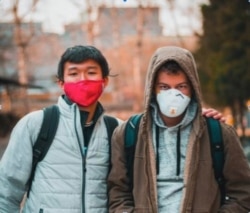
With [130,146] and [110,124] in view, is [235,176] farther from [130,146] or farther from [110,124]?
[110,124]

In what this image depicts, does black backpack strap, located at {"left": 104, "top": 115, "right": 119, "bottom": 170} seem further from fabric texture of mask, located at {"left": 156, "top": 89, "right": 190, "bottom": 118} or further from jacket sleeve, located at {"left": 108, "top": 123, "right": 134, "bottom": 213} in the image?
fabric texture of mask, located at {"left": 156, "top": 89, "right": 190, "bottom": 118}

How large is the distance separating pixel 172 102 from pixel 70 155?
62cm

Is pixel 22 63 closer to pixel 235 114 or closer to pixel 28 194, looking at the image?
pixel 235 114

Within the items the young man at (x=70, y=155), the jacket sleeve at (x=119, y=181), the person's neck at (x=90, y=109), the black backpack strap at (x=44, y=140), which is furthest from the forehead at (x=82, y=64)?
the jacket sleeve at (x=119, y=181)

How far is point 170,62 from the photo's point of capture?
121 inches

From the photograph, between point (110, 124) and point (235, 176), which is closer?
point (235, 176)

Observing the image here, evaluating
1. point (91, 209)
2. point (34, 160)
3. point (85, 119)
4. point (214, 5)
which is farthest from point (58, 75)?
point (214, 5)

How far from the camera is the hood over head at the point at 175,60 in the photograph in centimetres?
303

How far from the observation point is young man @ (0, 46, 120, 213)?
310 cm

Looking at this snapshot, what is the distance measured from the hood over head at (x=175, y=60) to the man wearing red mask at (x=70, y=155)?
0.21 m

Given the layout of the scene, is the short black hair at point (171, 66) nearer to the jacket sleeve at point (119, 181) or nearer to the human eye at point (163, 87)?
the human eye at point (163, 87)

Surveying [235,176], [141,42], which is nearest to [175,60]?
[235,176]

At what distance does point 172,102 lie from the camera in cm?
302

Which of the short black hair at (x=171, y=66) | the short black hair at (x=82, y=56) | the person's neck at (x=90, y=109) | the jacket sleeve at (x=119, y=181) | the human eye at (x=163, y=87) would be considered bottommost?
the jacket sleeve at (x=119, y=181)
